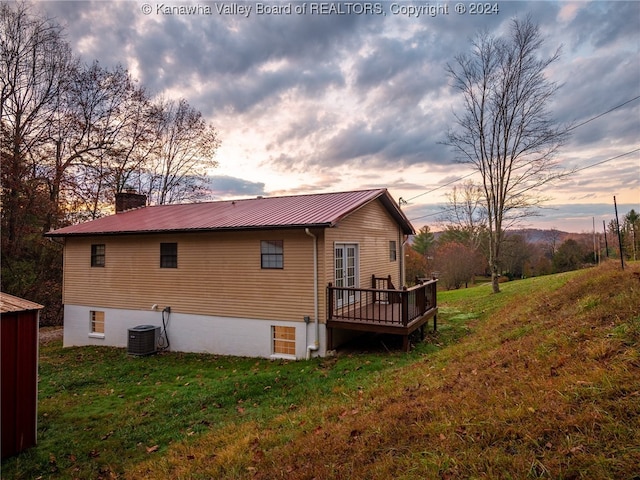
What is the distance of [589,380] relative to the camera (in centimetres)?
362

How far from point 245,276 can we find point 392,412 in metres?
6.92

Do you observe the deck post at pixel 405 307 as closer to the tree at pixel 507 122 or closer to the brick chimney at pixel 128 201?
the tree at pixel 507 122

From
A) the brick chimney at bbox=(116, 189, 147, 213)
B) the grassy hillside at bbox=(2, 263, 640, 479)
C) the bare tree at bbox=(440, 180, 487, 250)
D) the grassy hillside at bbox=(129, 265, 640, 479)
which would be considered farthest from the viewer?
the bare tree at bbox=(440, 180, 487, 250)

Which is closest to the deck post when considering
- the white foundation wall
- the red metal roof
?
the white foundation wall

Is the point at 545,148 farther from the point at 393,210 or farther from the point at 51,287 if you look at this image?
the point at 51,287

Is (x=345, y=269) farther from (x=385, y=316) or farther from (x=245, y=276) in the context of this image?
(x=245, y=276)

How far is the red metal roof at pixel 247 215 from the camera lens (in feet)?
32.1

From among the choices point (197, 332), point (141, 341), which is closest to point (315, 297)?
point (197, 332)

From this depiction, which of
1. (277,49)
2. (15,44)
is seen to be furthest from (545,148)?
(15,44)

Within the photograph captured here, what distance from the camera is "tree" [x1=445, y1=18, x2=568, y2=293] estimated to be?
1727 cm

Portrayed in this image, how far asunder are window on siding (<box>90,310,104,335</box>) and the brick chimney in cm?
505

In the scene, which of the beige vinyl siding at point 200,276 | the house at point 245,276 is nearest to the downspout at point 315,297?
the house at point 245,276

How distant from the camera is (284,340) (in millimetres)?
10047

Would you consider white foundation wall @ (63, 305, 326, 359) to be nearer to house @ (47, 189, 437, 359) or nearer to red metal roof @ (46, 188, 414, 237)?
house @ (47, 189, 437, 359)
